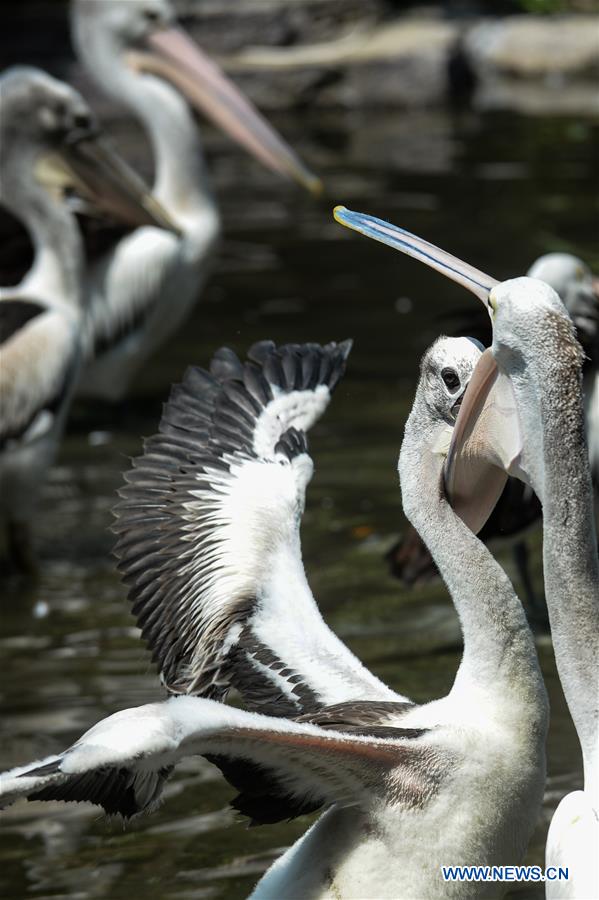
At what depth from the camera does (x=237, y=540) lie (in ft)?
11.9

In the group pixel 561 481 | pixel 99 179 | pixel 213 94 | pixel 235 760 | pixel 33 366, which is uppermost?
pixel 213 94

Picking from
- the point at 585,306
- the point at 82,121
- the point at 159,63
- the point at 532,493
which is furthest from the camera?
the point at 159,63

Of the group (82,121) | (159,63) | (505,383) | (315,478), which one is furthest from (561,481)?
(159,63)

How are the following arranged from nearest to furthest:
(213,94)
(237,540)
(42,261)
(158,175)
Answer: (237,540), (42,261), (158,175), (213,94)

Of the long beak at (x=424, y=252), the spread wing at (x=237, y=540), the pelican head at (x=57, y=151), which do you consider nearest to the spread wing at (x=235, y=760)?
the spread wing at (x=237, y=540)

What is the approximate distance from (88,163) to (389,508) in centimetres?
199

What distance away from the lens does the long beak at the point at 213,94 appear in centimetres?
859

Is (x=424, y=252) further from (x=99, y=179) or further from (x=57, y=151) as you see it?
(x=99, y=179)

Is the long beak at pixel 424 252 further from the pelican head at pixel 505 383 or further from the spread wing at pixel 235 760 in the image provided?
the spread wing at pixel 235 760

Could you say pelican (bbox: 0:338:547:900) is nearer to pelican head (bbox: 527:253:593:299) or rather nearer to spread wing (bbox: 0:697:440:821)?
spread wing (bbox: 0:697:440:821)

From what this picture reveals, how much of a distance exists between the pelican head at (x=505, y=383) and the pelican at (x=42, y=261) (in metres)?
2.99

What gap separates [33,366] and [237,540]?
2.54 metres

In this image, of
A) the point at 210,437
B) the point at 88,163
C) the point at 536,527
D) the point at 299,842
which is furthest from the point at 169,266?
the point at 299,842

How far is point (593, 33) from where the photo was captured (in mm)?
16906
